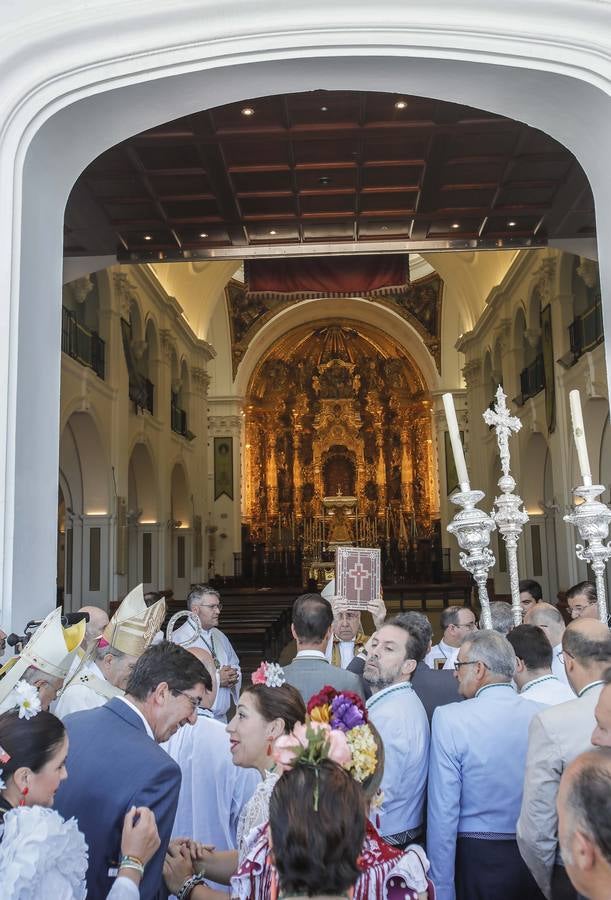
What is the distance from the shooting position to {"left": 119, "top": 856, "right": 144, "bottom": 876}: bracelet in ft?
6.99

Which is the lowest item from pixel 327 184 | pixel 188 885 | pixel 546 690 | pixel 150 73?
pixel 188 885

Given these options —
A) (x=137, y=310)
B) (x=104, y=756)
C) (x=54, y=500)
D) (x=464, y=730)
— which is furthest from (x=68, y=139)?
(x=137, y=310)

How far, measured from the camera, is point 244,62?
149 inches

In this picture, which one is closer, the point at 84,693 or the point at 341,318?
the point at 84,693

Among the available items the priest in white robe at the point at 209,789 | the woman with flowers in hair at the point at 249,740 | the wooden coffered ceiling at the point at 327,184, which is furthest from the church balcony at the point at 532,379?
the woman with flowers in hair at the point at 249,740

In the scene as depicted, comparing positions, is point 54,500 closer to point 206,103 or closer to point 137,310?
point 206,103

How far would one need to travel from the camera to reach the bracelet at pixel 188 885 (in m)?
2.52

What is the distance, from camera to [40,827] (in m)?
1.79

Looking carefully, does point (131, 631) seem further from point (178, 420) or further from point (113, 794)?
point (178, 420)

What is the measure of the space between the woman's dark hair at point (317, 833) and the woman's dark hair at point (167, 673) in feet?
3.21

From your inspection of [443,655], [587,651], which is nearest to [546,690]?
[587,651]

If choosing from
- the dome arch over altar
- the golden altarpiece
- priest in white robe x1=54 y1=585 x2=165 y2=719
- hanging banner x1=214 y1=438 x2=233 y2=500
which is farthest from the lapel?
the golden altarpiece

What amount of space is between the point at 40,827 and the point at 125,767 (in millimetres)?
588

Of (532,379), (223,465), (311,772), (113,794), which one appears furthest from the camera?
(223,465)
